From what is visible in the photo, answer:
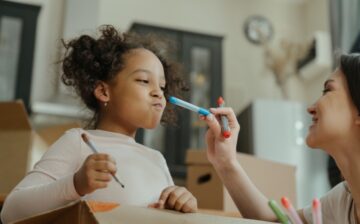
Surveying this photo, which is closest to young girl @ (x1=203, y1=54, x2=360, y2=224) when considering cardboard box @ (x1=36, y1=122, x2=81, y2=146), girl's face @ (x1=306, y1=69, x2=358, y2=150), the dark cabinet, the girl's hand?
girl's face @ (x1=306, y1=69, x2=358, y2=150)

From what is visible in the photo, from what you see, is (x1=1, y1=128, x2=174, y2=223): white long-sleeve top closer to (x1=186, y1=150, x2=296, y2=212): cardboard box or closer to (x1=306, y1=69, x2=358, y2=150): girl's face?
(x1=306, y1=69, x2=358, y2=150): girl's face

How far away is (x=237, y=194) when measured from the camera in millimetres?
1143

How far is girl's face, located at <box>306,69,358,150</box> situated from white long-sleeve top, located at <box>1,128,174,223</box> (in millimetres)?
355

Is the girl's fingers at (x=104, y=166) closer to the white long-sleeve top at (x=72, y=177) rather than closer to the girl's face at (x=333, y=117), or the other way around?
the white long-sleeve top at (x=72, y=177)

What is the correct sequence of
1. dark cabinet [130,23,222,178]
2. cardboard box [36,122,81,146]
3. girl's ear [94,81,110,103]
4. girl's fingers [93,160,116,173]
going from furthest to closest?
dark cabinet [130,23,222,178], cardboard box [36,122,81,146], girl's ear [94,81,110,103], girl's fingers [93,160,116,173]

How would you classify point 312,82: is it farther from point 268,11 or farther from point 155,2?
point 155,2

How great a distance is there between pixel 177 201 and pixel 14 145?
75 centimetres

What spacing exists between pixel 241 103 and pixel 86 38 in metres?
2.86

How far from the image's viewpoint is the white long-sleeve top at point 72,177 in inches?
33.5

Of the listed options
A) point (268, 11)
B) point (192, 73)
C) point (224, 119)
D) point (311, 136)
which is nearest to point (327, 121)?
point (311, 136)

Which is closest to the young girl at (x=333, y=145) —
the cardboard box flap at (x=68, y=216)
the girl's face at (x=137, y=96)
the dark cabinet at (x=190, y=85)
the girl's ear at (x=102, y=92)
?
the girl's face at (x=137, y=96)

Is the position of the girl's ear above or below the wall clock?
below

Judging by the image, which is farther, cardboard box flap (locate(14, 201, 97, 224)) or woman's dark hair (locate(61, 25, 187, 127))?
woman's dark hair (locate(61, 25, 187, 127))

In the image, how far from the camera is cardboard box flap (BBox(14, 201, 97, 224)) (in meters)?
0.64
